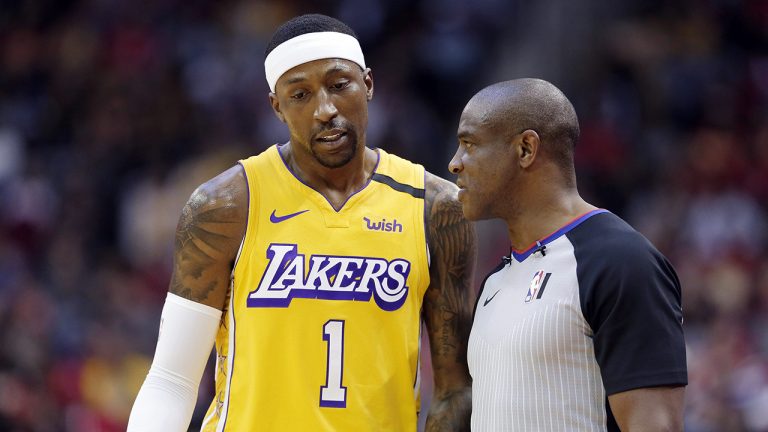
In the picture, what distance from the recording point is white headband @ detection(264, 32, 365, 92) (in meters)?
4.78

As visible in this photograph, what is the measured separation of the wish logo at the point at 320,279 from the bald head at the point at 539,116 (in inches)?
31.8

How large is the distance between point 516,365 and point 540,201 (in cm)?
61

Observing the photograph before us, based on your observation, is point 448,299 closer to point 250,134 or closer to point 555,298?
point 555,298

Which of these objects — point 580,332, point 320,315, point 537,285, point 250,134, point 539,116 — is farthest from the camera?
point 250,134

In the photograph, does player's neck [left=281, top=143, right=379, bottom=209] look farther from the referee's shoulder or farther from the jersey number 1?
the referee's shoulder

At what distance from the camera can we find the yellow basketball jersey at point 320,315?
4.68 m

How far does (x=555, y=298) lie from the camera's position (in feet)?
13.3

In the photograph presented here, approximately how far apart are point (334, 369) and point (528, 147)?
1.17 m

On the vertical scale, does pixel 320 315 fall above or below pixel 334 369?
above

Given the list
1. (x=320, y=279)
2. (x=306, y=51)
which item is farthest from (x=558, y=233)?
(x=306, y=51)

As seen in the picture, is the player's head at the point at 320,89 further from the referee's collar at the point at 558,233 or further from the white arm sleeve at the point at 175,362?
the referee's collar at the point at 558,233

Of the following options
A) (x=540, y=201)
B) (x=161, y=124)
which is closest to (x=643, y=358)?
(x=540, y=201)

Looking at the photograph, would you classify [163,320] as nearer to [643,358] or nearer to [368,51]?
[643,358]

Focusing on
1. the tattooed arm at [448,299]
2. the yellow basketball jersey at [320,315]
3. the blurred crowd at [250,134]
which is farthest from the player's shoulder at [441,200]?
the blurred crowd at [250,134]
